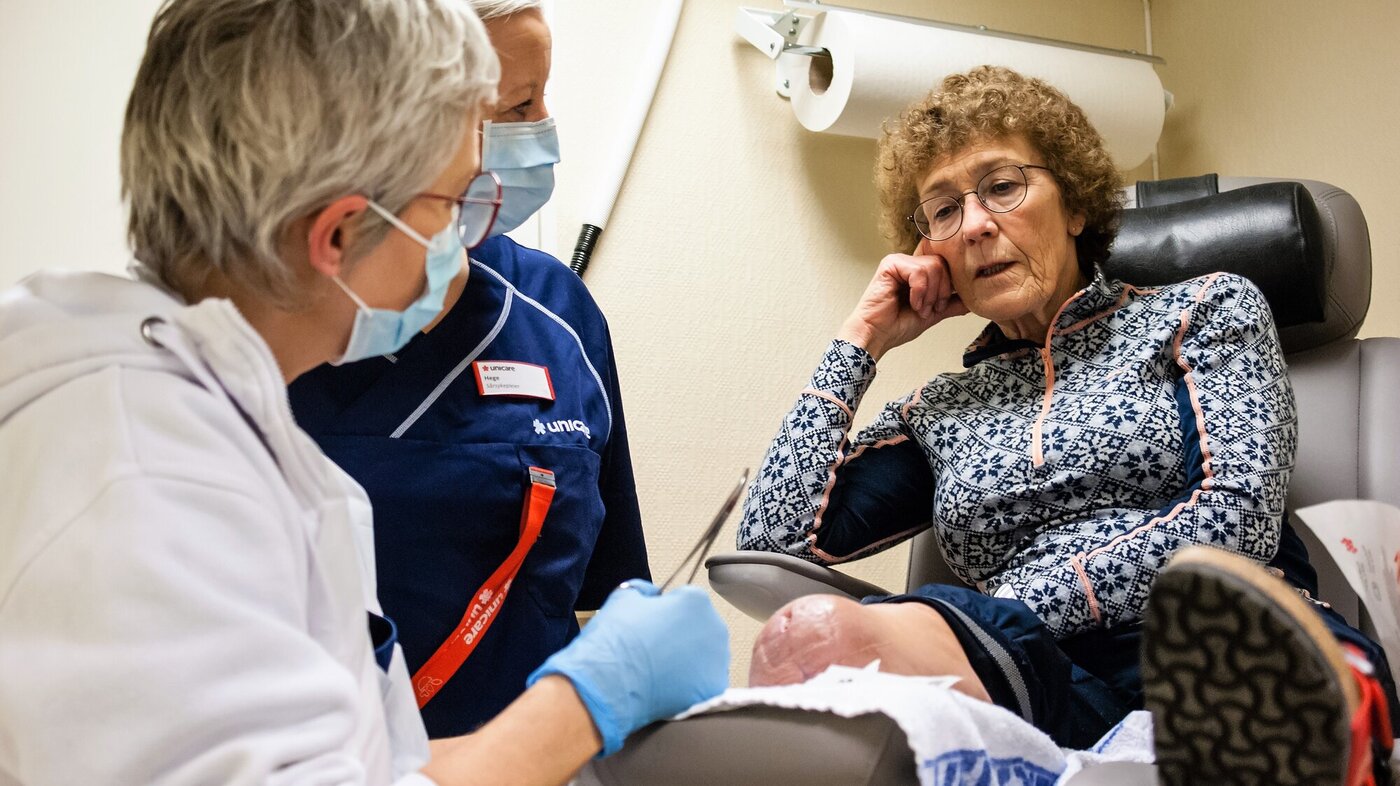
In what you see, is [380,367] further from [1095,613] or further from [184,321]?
[1095,613]

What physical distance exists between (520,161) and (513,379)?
0.85 feet

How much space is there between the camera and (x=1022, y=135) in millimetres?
1604

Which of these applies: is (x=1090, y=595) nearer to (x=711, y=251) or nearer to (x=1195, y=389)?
(x=1195, y=389)

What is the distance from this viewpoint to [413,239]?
2.88 ft

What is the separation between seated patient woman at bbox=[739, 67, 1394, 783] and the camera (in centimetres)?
116

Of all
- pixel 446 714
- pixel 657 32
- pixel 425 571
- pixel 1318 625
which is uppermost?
pixel 657 32

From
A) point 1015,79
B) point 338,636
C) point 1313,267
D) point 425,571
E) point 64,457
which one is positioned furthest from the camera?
point 1015,79

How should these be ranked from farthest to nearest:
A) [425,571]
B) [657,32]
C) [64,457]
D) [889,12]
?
1. [889,12]
2. [657,32]
3. [425,571]
4. [64,457]

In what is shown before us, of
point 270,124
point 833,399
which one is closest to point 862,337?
point 833,399

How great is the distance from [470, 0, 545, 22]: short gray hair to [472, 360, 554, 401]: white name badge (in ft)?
1.29

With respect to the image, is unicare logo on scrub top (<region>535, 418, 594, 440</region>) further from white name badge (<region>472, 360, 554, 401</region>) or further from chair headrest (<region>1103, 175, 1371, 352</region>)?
chair headrest (<region>1103, 175, 1371, 352</region>)

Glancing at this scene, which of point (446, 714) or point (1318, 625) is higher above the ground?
point (1318, 625)

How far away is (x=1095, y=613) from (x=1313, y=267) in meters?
0.64

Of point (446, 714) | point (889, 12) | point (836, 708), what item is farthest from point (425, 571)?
point (889, 12)
